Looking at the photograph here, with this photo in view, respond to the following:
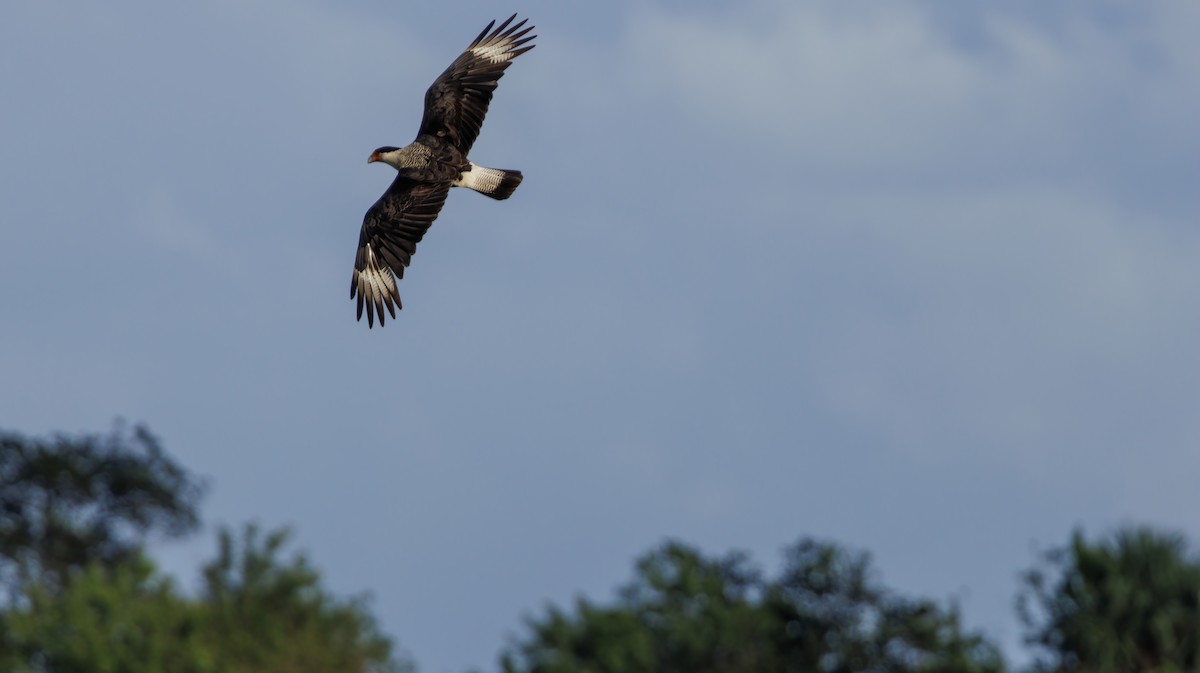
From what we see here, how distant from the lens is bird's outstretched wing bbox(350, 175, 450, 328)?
25.4m

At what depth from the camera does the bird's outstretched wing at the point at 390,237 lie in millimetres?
25422

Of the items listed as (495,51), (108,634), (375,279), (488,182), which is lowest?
(375,279)

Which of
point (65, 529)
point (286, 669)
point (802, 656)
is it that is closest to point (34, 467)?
point (65, 529)

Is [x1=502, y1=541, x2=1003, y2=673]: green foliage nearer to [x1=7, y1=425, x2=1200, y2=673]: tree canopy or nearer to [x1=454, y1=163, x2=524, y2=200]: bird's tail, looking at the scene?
[x1=7, y1=425, x2=1200, y2=673]: tree canopy

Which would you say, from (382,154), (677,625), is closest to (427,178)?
(382,154)

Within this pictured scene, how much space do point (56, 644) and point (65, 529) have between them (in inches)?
810

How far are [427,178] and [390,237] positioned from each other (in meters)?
0.90

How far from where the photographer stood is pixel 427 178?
2534 centimetres

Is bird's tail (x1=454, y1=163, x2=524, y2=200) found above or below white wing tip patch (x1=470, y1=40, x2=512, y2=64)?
below

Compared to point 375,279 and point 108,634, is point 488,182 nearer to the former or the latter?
point 375,279

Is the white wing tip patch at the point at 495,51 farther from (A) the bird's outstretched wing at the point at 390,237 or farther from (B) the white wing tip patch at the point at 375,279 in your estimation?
(B) the white wing tip patch at the point at 375,279

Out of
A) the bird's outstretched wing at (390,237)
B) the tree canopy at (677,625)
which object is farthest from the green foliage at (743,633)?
the bird's outstretched wing at (390,237)

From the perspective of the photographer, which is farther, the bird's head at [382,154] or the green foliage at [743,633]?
the green foliage at [743,633]

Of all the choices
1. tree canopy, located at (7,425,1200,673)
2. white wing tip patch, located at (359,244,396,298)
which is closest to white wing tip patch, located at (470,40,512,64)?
white wing tip patch, located at (359,244,396,298)
